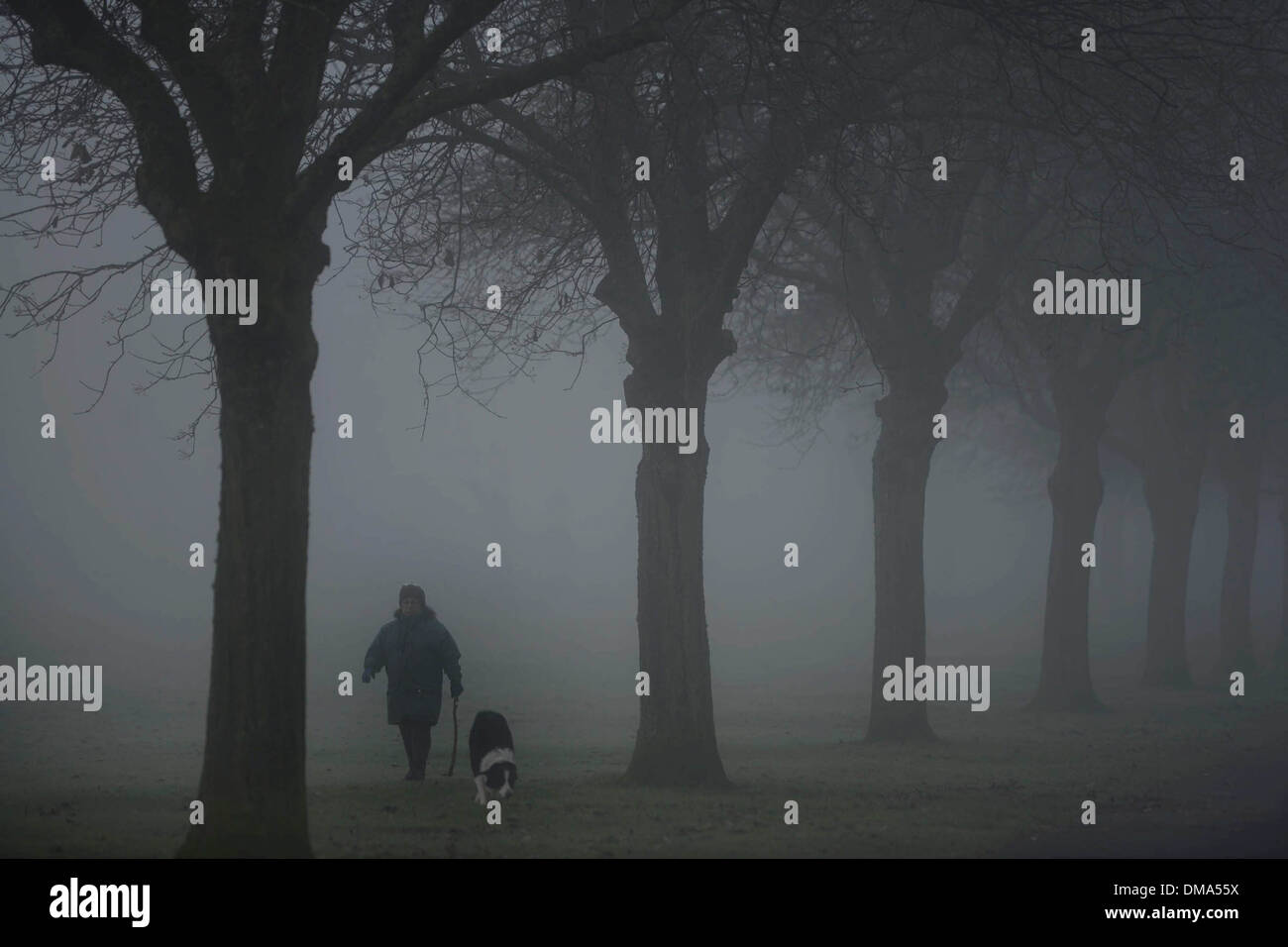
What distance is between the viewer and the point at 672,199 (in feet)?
52.3

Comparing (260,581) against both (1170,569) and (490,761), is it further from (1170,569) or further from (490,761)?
(1170,569)

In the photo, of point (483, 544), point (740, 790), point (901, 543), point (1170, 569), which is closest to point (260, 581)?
point (740, 790)

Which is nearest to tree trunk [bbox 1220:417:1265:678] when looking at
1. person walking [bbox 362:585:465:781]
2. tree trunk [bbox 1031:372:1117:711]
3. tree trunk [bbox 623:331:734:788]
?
tree trunk [bbox 1031:372:1117:711]

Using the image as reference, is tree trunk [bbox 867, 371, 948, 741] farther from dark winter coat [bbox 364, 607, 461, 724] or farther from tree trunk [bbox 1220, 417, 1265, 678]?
tree trunk [bbox 1220, 417, 1265, 678]

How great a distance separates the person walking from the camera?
14438 mm

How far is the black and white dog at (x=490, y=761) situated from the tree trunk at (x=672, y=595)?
273 centimetres

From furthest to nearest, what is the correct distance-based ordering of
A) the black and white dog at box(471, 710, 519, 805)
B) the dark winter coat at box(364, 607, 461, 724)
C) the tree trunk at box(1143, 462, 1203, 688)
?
→ the tree trunk at box(1143, 462, 1203, 688) < the dark winter coat at box(364, 607, 461, 724) < the black and white dog at box(471, 710, 519, 805)

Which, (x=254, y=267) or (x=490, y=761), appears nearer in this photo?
(x=254, y=267)

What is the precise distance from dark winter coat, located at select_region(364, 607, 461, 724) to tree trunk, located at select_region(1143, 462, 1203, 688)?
21553 millimetres

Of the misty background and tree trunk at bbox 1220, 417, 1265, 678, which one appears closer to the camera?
tree trunk at bbox 1220, 417, 1265, 678

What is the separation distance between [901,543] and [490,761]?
32.7 ft
